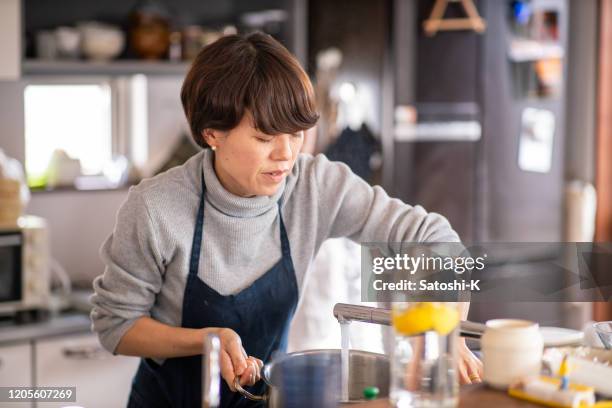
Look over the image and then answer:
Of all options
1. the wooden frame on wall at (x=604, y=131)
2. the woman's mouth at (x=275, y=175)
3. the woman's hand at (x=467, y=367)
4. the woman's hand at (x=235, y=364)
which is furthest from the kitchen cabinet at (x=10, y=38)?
the wooden frame on wall at (x=604, y=131)

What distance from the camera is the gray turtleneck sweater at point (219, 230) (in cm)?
184

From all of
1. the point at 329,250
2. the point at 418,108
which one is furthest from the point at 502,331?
the point at 418,108

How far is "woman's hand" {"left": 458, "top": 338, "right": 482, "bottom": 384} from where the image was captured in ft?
5.40

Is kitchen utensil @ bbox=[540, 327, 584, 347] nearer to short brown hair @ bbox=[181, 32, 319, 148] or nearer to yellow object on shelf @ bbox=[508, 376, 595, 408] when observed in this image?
yellow object on shelf @ bbox=[508, 376, 595, 408]

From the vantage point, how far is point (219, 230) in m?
1.91

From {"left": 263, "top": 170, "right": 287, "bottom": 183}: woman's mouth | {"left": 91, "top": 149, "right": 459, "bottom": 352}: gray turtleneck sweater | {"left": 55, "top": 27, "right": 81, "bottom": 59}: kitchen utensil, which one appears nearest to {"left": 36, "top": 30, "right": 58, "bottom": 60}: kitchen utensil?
{"left": 55, "top": 27, "right": 81, "bottom": 59}: kitchen utensil

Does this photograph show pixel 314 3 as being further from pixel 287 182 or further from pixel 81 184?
pixel 287 182

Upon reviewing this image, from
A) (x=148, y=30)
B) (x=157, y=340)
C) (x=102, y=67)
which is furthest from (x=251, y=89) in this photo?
(x=148, y=30)

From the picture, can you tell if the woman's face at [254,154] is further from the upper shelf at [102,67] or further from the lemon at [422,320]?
the upper shelf at [102,67]

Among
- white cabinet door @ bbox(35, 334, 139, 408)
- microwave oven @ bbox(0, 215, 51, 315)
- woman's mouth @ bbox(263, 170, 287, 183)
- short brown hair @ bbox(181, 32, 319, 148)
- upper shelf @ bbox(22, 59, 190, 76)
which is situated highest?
upper shelf @ bbox(22, 59, 190, 76)

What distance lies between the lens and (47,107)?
12.3 feet

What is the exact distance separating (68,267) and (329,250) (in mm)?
1666

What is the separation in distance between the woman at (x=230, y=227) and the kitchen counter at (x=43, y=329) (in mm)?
1268

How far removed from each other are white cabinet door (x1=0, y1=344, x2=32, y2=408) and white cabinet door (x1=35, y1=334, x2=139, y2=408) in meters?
0.03
